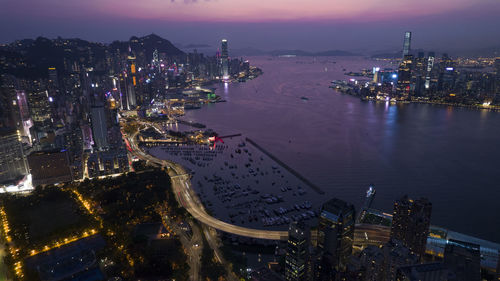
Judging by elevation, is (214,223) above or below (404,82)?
below

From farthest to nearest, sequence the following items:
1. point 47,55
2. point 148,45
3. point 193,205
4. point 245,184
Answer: point 148,45 < point 47,55 < point 245,184 < point 193,205

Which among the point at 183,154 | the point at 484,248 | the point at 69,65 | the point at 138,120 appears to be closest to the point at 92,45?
the point at 69,65

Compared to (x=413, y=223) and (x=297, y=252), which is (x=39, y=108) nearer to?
(x=297, y=252)

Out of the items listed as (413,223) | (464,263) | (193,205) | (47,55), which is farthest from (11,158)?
(47,55)

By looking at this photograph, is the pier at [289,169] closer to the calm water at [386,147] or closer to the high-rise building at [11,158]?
the calm water at [386,147]

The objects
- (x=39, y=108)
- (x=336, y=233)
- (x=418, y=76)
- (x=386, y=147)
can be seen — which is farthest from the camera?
(x=418, y=76)

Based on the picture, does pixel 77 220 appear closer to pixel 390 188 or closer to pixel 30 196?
pixel 30 196

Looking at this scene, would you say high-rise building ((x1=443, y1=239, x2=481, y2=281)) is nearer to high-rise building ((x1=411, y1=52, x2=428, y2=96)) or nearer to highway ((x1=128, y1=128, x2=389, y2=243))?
highway ((x1=128, y1=128, x2=389, y2=243))

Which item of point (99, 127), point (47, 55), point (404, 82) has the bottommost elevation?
point (99, 127)
